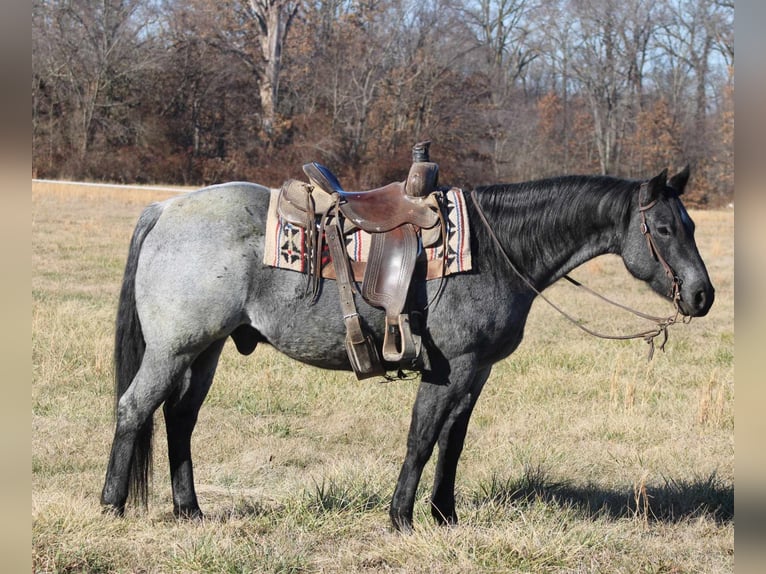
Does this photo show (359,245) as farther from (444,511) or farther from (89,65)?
(89,65)

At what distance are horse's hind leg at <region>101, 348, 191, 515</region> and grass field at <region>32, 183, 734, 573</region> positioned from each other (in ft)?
0.54

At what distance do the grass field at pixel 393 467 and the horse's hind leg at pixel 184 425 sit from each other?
0.14m

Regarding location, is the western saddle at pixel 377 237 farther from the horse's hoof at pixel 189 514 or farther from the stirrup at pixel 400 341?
the horse's hoof at pixel 189 514

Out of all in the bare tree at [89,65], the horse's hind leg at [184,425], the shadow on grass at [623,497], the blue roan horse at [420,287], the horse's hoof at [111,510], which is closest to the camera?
the blue roan horse at [420,287]

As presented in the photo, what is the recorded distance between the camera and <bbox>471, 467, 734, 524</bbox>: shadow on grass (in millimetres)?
4727

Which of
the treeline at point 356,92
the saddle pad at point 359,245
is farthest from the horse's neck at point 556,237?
the treeline at point 356,92

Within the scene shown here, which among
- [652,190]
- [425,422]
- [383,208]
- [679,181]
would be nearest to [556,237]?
[652,190]

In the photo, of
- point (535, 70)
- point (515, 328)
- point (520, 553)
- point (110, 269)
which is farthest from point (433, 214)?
point (535, 70)

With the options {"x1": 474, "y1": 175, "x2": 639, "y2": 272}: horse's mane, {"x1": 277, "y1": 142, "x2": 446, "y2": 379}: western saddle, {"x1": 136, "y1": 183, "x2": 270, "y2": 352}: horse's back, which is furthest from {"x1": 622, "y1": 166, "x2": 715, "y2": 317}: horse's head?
{"x1": 136, "y1": 183, "x2": 270, "y2": 352}: horse's back

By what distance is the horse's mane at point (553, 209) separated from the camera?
4.12 m

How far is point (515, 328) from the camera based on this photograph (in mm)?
4098

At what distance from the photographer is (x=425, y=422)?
13.3ft

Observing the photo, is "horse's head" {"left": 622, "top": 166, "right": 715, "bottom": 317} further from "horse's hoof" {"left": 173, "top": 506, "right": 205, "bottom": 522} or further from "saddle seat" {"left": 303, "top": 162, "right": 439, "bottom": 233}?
"horse's hoof" {"left": 173, "top": 506, "right": 205, "bottom": 522}
